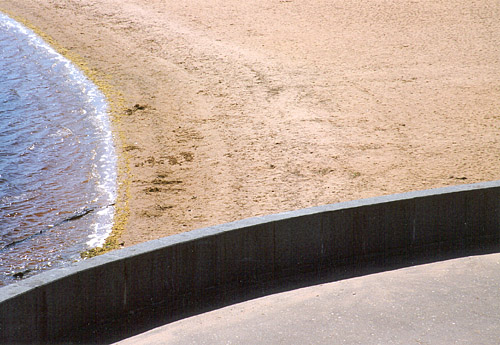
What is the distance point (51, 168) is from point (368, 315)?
609cm

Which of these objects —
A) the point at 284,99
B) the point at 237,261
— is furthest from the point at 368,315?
the point at 284,99

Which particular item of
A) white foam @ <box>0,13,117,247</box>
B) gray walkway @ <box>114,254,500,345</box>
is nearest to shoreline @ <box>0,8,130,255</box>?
white foam @ <box>0,13,117,247</box>

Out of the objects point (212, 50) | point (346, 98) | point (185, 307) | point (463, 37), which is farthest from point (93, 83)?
point (185, 307)

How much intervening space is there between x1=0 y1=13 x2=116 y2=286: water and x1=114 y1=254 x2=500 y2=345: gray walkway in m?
2.75

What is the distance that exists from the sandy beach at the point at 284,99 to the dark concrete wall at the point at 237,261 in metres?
2.15

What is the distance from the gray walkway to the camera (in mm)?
4113

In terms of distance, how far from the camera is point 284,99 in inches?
441

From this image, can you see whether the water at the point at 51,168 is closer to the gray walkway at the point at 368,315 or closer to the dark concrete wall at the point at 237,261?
the dark concrete wall at the point at 237,261

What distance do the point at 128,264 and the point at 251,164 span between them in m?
4.47

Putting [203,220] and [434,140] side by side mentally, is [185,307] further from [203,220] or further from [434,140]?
[434,140]

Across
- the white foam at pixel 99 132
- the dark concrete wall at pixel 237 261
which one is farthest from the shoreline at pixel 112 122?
the dark concrete wall at pixel 237 261

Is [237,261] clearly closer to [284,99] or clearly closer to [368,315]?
[368,315]

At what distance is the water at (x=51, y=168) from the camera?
6.93 m

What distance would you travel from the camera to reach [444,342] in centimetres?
406
